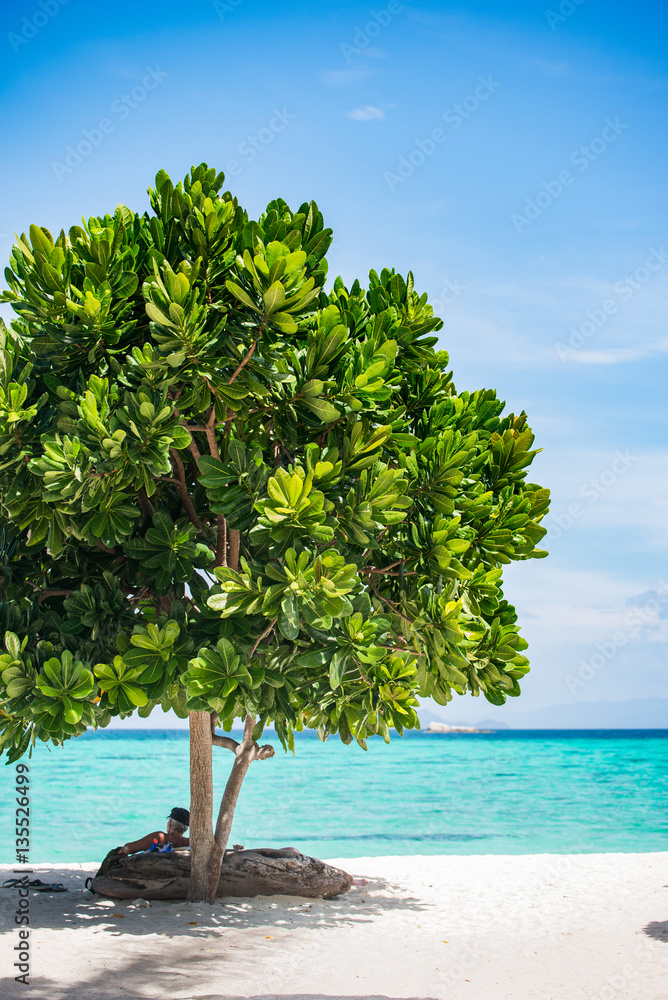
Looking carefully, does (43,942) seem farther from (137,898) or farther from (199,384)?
(199,384)

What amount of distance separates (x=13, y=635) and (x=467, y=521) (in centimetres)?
314

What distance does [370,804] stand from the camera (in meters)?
24.5

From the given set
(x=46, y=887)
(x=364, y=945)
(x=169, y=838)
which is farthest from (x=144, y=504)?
(x=46, y=887)

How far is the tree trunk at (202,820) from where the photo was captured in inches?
315

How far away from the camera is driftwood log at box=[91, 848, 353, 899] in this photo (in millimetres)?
8320

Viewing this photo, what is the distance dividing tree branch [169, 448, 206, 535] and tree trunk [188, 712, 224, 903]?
2.27 meters

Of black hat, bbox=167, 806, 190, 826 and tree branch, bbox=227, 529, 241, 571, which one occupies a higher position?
tree branch, bbox=227, 529, 241, 571

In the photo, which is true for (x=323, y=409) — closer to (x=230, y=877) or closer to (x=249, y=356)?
(x=249, y=356)

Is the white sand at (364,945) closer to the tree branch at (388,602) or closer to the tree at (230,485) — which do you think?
the tree at (230,485)

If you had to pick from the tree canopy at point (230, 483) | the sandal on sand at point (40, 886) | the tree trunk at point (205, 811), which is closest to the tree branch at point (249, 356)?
the tree canopy at point (230, 483)

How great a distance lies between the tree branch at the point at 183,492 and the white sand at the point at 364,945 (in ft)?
10.8

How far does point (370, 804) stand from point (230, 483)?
21200mm

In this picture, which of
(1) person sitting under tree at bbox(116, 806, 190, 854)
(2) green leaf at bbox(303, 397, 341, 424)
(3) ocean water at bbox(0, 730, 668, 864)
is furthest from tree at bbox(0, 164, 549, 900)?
(3) ocean water at bbox(0, 730, 668, 864)

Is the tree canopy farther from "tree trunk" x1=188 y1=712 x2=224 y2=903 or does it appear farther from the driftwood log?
the driftwood log
